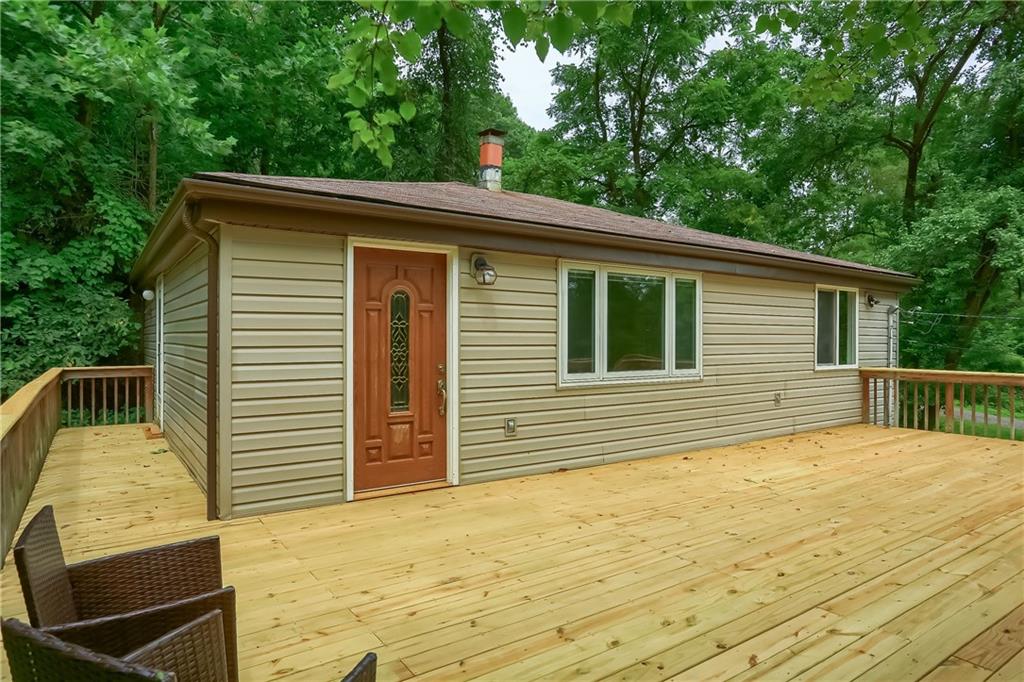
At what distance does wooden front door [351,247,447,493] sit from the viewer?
14.9ft

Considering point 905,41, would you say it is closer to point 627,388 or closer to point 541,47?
point 541,47

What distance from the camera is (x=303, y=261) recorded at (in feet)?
14.0

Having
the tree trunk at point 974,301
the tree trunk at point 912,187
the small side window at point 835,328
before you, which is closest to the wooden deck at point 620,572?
the small side window at point 835,328

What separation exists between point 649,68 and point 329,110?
912 centimetres

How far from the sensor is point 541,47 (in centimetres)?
191

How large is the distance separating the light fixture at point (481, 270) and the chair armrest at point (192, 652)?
370cm

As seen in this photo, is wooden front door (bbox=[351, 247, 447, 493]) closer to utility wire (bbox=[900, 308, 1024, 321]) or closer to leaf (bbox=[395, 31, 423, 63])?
leaf (bbox=[395, 31, 423, 63])

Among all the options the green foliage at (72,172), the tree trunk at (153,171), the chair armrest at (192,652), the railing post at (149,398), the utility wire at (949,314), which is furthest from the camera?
the utility wire at (949,314)

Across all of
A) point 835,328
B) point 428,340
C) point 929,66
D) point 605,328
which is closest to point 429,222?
point 428,340

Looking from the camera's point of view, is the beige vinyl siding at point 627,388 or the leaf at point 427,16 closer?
the leaf at point 427,16

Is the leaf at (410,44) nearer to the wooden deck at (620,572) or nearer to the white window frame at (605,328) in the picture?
the wooden deck at (620,572)

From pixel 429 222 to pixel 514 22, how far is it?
2920 millimetres

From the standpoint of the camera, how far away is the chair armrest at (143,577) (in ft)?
6.04

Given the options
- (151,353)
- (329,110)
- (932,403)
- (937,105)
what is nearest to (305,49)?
(329,110)
